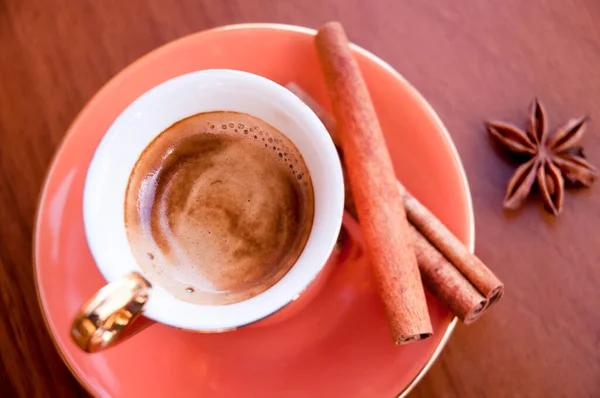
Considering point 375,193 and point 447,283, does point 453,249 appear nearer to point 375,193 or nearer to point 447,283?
point 447,283

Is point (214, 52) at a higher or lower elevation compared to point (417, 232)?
higher

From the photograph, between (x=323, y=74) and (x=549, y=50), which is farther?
(x=549, y=50)

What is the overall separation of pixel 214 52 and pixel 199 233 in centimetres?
33

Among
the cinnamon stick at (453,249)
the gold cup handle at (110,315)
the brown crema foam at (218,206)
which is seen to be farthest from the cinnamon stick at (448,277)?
the gold cup handle at (110,315)

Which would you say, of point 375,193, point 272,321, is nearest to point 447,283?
point 375,193

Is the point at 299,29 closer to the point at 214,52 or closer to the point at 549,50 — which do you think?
the point at 214,52

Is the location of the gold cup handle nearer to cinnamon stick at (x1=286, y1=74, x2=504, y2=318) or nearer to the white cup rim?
the white cup rim

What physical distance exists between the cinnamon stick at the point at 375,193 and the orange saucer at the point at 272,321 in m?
0.06

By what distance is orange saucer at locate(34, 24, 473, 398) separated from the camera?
84 cm

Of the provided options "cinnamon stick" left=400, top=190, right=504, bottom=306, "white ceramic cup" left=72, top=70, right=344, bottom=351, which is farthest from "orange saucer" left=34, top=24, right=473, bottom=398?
"white ceramic cup" left=72, top=70, right=344, bottom=351

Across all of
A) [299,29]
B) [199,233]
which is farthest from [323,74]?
[199,233]

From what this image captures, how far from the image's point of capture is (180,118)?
0.87 metres

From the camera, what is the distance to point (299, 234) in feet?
2.83

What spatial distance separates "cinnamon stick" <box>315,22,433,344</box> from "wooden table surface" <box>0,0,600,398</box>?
0.24 m
